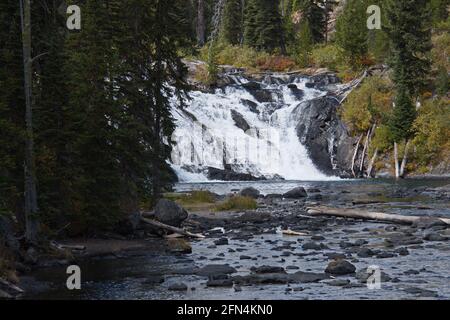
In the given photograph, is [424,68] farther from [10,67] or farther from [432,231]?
[10,67]

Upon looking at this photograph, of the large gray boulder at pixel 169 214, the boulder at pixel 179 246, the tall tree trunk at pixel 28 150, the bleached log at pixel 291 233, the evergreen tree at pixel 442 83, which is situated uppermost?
the evergreen tree at pixel 442 83

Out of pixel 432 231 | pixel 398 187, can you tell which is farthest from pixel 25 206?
pixel 398 187

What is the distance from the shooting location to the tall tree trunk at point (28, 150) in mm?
18188

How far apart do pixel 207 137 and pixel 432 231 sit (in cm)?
3653

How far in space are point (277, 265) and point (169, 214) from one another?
7.97m

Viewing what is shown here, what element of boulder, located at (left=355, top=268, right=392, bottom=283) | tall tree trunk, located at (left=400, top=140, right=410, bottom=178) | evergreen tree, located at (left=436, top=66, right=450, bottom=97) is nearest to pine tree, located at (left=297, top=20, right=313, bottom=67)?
evergreen tree, located at (left=436, top=66, right=450, bottom=97)

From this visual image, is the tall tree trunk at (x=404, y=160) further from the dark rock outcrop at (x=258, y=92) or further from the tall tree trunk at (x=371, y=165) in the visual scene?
the dark rock outcrop at (x=258, y=92)

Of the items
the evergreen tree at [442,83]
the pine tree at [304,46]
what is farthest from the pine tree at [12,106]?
the pine tree at [304,46]

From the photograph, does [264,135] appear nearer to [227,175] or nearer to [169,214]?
[227,175]

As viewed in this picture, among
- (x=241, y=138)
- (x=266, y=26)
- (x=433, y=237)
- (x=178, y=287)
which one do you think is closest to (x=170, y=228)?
(x=178, y=287)

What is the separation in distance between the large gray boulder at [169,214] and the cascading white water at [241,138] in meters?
29.5

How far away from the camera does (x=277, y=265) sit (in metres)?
18.3

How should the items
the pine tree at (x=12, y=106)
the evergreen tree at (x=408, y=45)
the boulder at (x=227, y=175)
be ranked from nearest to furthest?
the pine tree at (x=12, y=106) < the boulder at (x=227, y=175) < the evergreen tree at (x=408, y=45)

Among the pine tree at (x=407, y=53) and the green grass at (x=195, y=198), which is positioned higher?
the pine tree at (x=407, y=53)
